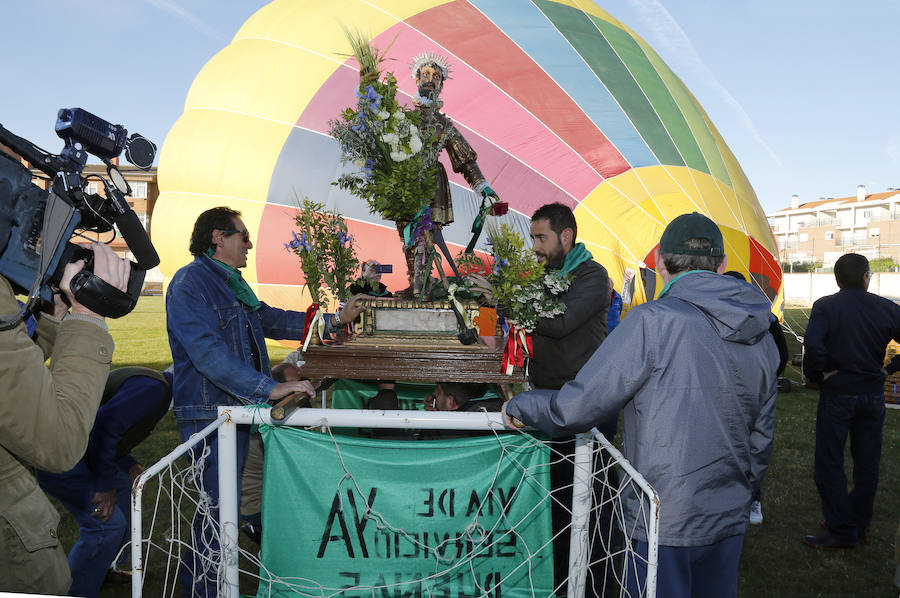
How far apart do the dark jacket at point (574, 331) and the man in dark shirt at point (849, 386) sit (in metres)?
2.20

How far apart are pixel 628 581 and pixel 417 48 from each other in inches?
298

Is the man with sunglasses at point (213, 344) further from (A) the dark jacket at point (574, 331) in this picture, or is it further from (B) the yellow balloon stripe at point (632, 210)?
(B) the yellow balloon stripe at point (632, 210)

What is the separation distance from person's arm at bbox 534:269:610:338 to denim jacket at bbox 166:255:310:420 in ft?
4.75

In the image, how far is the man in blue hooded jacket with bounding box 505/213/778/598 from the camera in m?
2.09

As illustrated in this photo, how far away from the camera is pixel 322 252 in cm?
334

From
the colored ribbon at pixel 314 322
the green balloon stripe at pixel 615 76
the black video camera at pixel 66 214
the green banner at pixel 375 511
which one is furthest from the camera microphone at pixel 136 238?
the green balloon stripe at pixel 615 76

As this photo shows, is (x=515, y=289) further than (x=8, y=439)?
Yes

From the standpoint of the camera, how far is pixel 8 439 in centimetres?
143

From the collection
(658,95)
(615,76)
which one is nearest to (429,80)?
(615,76)

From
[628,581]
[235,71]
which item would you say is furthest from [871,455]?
[235,71]

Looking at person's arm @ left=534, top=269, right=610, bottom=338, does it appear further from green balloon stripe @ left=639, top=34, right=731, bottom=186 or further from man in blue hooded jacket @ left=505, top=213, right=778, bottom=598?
green balloon stripe @ left=639, top=34, right=731, bottom=186

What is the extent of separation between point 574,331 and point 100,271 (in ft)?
7.90

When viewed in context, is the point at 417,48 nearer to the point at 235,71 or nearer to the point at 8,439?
the point at 235,71

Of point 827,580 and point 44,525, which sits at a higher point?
point 44,525
